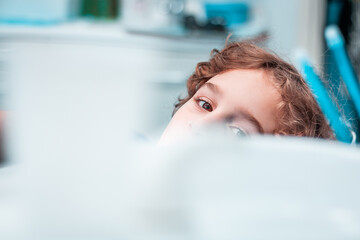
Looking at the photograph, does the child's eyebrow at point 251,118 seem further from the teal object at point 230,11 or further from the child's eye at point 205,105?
the teal object at point 230,11

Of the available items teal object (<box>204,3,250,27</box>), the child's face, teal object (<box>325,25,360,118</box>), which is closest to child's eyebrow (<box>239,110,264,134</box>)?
the child's face

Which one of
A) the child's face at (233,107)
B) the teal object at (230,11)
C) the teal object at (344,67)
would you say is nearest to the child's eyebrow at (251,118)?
the child's face at (233,107)

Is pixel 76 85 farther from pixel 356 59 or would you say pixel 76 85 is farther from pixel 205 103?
pixel 356 59

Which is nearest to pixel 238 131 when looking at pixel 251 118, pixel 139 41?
pixel 251 118

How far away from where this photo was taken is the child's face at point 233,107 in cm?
18

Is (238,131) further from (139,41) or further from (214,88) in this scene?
(139,41)

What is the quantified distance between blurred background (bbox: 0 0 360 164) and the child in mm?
18

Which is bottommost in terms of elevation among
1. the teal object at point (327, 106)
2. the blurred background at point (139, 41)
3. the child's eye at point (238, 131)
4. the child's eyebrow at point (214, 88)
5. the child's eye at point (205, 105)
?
the blurred background at point (139, 41)

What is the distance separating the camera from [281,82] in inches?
8.1

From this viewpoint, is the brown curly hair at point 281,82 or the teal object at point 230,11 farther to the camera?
the teal object at point 230,11

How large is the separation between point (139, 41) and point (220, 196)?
74 cm

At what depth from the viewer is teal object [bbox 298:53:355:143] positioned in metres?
0.25

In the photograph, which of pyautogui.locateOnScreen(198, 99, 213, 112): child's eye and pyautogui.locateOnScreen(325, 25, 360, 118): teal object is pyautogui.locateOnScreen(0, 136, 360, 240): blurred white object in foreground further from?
pyautogui.locateOnScreen(325, 25, 360, 118): teal object

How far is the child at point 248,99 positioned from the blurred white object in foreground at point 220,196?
0.04 m
